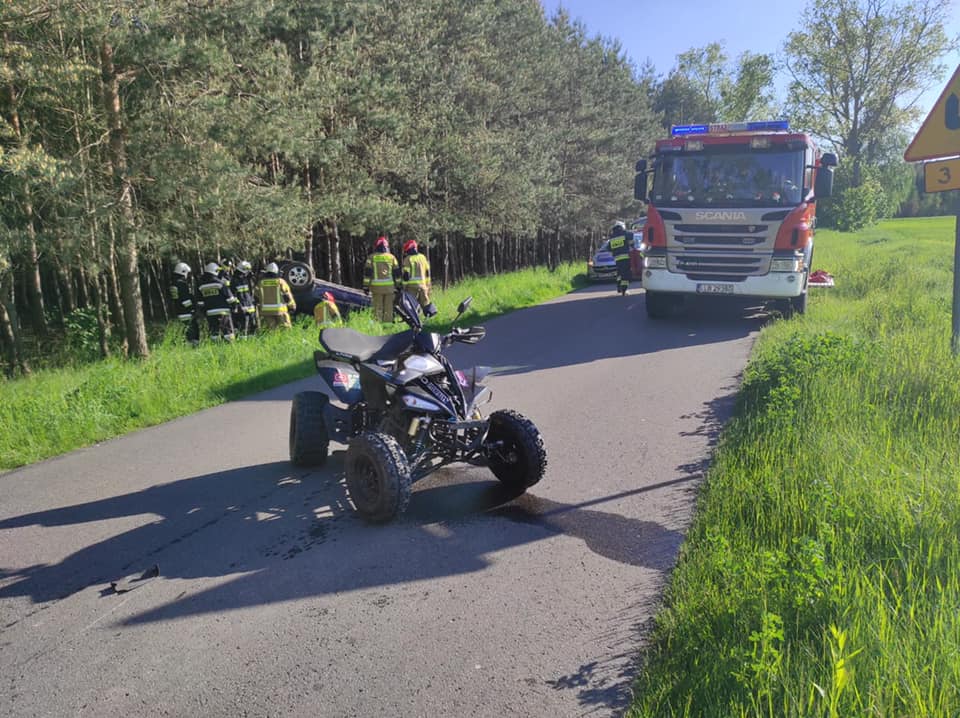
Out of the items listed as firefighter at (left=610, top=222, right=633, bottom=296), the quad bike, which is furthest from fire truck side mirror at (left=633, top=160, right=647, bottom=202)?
the quad bike

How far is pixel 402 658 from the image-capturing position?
10.1 ft

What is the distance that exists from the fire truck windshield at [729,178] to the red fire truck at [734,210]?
0.02 m

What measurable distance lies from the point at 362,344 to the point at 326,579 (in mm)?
1960

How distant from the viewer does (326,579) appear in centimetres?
381

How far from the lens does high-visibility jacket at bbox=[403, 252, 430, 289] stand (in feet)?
46.5

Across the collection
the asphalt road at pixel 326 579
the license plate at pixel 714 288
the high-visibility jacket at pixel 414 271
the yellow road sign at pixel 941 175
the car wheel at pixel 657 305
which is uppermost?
the yellow road sign at pixel 941 175

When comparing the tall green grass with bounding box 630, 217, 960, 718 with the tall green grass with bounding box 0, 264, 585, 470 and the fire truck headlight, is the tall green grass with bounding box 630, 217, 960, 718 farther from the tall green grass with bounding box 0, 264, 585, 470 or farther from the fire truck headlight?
the tall green grass with bounding box 0, 264, 585, 470

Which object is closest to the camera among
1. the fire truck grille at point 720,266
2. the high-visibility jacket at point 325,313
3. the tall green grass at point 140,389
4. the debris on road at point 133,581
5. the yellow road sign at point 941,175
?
the debris on road at point 133,581

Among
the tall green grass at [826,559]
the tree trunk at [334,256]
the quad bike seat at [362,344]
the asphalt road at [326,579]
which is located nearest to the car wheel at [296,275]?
the tree trunk at [334,256]

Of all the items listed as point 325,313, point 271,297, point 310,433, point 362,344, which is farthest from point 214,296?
point 362,344

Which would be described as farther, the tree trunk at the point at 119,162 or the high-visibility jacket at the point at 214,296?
the high-visibility jacket at the point at 214,296

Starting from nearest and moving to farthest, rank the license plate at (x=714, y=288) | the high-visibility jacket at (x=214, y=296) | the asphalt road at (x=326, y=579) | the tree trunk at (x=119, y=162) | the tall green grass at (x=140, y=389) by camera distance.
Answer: the asphalt road at (x=326, y=579)
the tall green grass at (x=140, y=389)
the tree trunk at (x=119, y=162)
the license plate at (x=714, y=288)
the high-visibility jacket at (x=214, y=296)

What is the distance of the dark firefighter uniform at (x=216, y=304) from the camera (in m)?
13.3

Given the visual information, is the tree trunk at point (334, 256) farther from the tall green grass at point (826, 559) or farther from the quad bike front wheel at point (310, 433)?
the tall green grass at point (826, 559)
